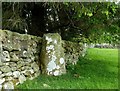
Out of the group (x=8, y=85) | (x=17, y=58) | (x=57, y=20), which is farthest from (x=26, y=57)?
(x=57, y=20)

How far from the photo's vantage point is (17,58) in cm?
504

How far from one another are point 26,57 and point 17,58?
1.07 ft

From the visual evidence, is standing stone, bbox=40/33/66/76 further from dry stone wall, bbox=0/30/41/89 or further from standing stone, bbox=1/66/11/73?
standing stone, bbox=1/66/11/73

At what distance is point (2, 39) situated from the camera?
4.66m

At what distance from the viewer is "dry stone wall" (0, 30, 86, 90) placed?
4688mm

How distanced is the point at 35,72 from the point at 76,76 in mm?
1144

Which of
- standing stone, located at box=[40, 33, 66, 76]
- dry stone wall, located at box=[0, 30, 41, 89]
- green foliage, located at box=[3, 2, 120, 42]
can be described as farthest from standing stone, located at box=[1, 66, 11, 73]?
green foliage, located at box=[3, 2, 120, 42]

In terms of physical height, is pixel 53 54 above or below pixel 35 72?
above

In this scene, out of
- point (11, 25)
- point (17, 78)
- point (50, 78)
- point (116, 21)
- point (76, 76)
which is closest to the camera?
point (17, 78)

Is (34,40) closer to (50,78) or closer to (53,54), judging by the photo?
(53,54)

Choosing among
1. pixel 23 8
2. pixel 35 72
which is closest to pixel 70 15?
pixel 23 8

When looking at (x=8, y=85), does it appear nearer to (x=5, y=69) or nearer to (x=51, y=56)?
(x=5, y=69)

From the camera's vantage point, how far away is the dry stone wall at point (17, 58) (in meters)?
4.66

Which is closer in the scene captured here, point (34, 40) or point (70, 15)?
point (34, 40)
